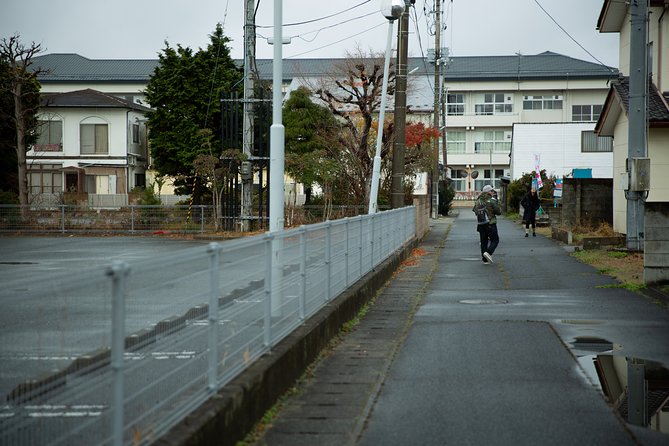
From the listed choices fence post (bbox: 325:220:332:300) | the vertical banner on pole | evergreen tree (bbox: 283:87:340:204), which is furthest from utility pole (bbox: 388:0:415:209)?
the vertical banner on pole

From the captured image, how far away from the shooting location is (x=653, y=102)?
74.1 feet

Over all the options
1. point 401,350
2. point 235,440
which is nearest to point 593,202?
point 401,350

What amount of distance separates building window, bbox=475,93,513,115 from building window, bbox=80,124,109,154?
37613mm

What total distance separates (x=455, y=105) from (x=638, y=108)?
59501 mm

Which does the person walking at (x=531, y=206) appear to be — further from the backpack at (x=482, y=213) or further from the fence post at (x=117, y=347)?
the fence post at (x=117, y=347)

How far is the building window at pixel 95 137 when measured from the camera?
164 ft

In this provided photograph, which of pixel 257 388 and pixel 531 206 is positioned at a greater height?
pixel 531 206

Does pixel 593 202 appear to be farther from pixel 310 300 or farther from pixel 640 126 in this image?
pixel 310 300

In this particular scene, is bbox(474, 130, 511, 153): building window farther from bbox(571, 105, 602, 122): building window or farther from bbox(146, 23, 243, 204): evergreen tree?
bbox(146, 23, 243, 204): evergreen tree

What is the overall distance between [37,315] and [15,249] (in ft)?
78.9

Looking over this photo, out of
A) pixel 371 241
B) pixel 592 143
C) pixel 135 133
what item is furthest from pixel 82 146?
pixel 371 241

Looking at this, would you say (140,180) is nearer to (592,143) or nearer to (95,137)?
(95,137)

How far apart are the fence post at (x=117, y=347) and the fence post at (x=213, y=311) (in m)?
1.33

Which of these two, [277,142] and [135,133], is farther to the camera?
[135,133]
